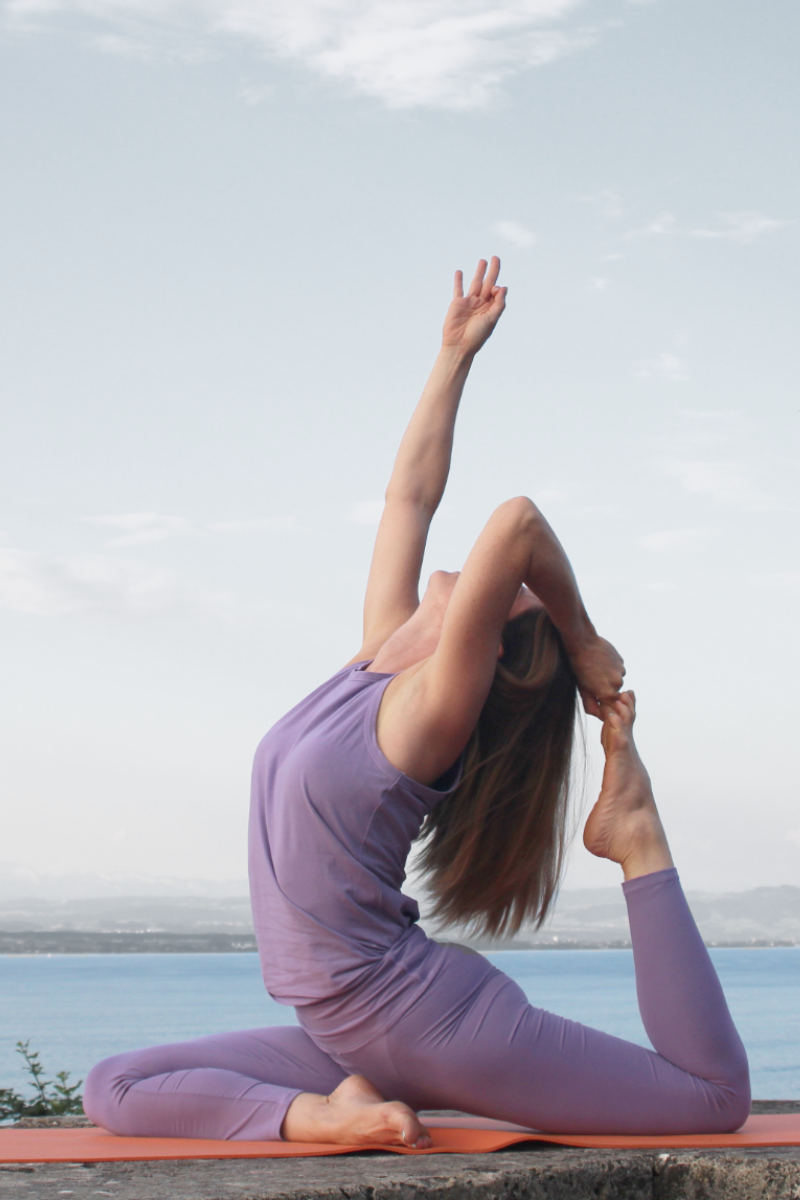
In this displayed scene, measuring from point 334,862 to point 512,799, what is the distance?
53 centimetres

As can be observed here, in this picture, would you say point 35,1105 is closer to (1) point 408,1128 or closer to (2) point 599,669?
(1) point 408,1128

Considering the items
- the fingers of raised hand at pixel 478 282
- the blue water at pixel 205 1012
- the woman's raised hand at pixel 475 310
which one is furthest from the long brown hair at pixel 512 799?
the blue water at pixel 205 1012

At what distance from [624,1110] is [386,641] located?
129 centimetres

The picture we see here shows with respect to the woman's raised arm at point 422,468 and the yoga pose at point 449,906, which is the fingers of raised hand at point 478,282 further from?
the yoga pose at point 449,906

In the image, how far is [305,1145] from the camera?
2.30 metres

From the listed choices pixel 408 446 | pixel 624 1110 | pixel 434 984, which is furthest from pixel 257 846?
pixel 408 446

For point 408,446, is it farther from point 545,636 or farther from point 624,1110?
point 624,1110

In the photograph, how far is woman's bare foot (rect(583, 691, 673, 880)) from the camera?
2682mm

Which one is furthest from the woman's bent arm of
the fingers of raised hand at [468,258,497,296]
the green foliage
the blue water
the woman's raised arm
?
the blue water

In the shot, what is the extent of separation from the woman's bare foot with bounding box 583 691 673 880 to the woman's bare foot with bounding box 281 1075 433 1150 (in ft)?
2.56

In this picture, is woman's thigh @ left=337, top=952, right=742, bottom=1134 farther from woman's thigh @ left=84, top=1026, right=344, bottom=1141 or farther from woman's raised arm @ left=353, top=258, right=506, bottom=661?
woman's raised arm @ left=353, top=258, right=506, bottom=661

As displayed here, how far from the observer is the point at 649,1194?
2.08 m

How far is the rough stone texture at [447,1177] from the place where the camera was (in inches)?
70.8

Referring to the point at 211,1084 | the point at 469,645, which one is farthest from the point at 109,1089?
the point at 469,645
